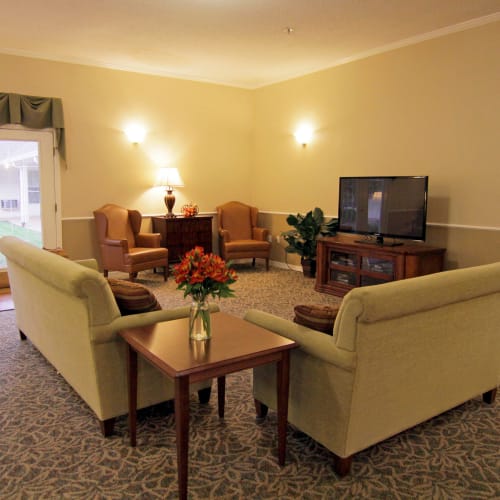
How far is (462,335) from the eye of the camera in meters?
2.44

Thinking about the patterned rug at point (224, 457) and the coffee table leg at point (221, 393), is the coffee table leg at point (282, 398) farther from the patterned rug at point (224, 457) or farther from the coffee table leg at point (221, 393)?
the coffee table leg at point (221, 393)

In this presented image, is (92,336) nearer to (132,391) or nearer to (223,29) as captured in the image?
(132,391)

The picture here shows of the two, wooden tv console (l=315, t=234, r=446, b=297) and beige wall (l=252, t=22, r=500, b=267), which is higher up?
beige wall (l=252, t=22, r=500, b=267)

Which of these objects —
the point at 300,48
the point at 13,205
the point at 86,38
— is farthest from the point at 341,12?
the point at 13,205

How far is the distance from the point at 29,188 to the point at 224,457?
4971mm

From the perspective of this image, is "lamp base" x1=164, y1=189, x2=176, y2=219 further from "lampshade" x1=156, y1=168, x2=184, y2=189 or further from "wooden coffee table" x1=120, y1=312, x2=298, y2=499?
"wooden coffee table" x1=120, y1=312, x2=298, y2=499

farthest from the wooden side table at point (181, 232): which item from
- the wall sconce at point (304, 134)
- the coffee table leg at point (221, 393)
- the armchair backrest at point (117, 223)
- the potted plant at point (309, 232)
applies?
the coffee table leg at point (221, 393)

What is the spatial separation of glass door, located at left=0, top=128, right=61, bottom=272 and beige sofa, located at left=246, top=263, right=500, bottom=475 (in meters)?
4.53

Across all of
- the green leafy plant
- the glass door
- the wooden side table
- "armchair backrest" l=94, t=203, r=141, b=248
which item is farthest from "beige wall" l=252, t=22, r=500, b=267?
the glass door

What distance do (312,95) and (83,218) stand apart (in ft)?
11.7

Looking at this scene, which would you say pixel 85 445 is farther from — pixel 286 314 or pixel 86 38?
pixel 86 38

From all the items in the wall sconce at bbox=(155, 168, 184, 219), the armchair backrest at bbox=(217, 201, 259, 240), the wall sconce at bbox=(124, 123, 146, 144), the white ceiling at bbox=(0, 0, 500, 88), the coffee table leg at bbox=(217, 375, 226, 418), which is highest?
the white ceiling at bbox=(0, 0, 500, 88)

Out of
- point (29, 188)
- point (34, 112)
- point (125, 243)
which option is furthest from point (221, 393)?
point (34, 112)

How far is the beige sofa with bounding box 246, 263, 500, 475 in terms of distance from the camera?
201cm
